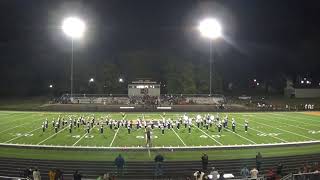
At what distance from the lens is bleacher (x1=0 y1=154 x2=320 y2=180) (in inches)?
789

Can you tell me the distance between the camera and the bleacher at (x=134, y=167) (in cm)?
2005

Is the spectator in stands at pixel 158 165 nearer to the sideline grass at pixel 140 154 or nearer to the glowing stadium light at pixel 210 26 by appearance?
the sideline grass at pixel 140 154

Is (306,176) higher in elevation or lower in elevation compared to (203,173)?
higher

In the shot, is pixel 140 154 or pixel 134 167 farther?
pixel 140 154

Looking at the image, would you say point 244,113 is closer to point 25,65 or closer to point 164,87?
point 164,87

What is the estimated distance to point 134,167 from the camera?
68.2ft

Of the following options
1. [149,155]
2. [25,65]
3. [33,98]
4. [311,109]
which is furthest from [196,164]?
[25,65]

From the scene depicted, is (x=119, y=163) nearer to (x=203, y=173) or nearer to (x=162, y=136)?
(x=203, y=173)

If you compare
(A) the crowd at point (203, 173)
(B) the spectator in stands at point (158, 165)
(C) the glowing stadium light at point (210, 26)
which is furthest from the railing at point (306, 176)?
(C) the glowing stadium light at point (210, 26)

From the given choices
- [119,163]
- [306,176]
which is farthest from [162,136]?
[306,176]

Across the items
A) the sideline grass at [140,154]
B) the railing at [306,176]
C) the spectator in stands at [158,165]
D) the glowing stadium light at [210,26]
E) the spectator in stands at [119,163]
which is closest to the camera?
the railing at [306,176]

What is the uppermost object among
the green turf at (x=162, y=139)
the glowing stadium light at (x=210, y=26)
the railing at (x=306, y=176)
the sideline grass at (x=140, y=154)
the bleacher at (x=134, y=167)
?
the glowing stadium light at (x=210, y=26)

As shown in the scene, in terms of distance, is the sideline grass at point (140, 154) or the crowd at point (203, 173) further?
the sideline grass at point (140, 154)

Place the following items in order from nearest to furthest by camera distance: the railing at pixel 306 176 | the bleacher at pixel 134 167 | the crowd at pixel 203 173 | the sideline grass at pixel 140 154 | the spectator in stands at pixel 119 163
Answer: the railing at pixel 306 176, the crowd at pixel 203 173, the spectator in stands at pixel 119 163, the bleacher at pixel 134 167, the sideline grass at pixel 140 154
